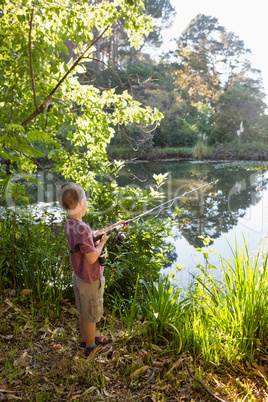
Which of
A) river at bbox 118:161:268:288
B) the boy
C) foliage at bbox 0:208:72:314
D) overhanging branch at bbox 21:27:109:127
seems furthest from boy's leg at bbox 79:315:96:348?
overhanging branch at bbox 21:27:109:127

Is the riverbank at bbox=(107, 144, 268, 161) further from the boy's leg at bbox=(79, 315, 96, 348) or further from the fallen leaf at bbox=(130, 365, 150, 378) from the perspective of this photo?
the fallen leaf at bbox=(130, 365, 150, 378)

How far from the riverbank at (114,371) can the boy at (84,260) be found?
7.4 inches

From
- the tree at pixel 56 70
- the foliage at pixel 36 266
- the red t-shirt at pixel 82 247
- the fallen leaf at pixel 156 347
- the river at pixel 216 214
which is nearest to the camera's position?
the red t-shirt at pixel 82 247

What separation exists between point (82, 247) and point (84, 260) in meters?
0.12

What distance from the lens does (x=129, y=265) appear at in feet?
10.3

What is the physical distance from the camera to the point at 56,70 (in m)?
2.88

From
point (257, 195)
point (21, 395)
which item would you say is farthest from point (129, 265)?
point (257, 195)

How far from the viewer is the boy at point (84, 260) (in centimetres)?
201

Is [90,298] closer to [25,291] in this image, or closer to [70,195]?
[70,195]

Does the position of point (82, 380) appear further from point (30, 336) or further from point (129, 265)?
point (129, 265)

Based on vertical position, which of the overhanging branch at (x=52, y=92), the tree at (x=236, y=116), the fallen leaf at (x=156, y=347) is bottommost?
the fallen leaf at (x=156, y=347)

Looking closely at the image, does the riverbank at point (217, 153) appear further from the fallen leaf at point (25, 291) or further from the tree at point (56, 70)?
the fallen leaf at point (25, 291)

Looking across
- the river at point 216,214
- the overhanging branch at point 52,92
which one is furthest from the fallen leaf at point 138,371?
the overhanging branch at point 52,92

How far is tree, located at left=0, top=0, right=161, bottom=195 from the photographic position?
270cm
